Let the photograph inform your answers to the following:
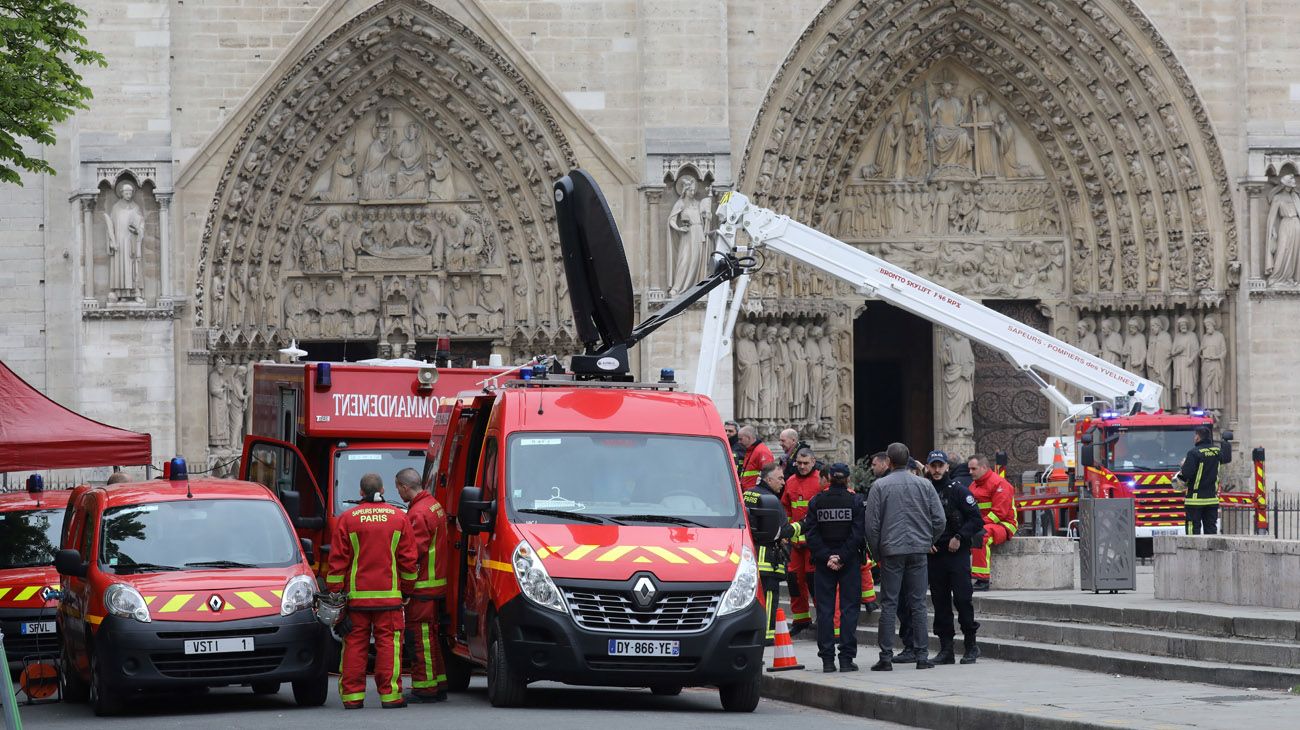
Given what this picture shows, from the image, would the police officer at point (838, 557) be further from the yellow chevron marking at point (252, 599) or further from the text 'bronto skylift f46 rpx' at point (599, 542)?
the yellow chevron marking at point (252, 599)

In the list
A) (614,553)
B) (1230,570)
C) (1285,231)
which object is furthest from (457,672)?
(1285,231)

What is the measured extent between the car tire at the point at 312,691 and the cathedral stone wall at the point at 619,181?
1411 centimetres

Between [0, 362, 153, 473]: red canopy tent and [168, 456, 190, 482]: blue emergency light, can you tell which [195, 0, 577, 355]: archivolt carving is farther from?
[168, 456, 190, 482]: blue emergency light

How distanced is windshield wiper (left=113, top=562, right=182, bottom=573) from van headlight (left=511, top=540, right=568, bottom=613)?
237 centimetres

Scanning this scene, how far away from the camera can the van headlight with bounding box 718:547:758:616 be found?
1202cm

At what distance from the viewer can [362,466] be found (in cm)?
1672

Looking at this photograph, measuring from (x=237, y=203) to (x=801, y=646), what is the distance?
1289 centimetres

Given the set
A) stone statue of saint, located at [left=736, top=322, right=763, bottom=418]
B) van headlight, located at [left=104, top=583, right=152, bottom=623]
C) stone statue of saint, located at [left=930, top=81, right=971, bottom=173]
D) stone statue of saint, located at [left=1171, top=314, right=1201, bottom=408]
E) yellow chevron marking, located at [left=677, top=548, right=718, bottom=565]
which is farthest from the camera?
stone statue of saint, located at [left=930, top=81, right=971, bottom=173]

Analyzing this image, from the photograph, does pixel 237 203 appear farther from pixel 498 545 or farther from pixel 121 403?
pixel 498 545

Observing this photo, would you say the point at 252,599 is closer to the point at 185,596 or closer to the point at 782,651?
the point at 185,596

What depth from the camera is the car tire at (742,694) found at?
40.0 feet

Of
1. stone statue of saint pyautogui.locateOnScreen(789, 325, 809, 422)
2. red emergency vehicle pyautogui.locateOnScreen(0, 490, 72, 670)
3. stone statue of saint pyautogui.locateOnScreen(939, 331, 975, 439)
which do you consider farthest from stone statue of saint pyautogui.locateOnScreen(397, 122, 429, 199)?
red emergency vehicle pyautogui.locateOnScreen(0, 490, 72, 670)

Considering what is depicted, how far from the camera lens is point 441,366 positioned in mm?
18125

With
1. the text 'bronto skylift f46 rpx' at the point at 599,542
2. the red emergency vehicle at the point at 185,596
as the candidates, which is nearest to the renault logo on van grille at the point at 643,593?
the text 'bronto skylift f46 rpx' at the point at 599,542
